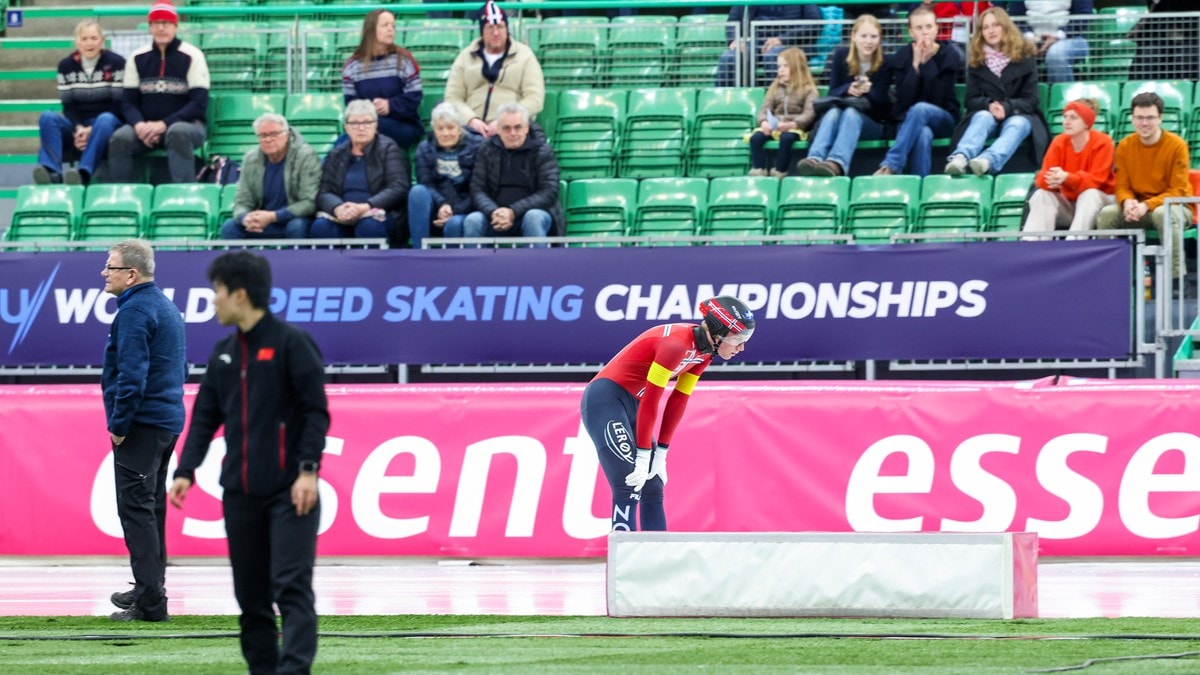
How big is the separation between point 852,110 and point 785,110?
27.7 inches

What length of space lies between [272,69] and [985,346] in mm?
8532

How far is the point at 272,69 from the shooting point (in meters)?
19.0

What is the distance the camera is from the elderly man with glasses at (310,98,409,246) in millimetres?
15484

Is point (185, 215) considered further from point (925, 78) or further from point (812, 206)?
point (925, 78)

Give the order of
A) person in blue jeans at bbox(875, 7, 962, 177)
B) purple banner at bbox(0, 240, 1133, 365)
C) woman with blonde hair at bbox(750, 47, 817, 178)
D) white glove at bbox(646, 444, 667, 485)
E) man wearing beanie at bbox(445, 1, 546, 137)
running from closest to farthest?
white glove at bbox(646, 444, 667, 485), purple banner at bbox(0, 240, 1133, 365), person in blue jeans at bbox(875, 7, 962, 177), woman with blonde hair at bbox(750, 47, 817, 178), man wearing beanie at bbox(445, 1, 546, 137)

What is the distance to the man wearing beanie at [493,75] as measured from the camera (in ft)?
54.9

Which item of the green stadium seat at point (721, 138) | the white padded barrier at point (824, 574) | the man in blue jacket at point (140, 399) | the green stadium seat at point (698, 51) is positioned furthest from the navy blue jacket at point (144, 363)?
the green stadium seat at point (698, 51)

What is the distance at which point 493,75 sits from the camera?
55.1 ft

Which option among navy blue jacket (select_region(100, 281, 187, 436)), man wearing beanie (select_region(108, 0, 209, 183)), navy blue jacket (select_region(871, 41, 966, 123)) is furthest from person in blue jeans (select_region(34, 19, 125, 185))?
navy blue jacket (select_region(100, 281, 187, 436))

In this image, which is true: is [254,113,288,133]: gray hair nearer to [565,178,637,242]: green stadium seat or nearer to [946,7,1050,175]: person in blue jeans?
[565,178,637,242]: green stadium seat

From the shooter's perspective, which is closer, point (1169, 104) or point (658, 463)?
point (658, 463)

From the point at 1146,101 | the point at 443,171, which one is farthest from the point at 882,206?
the point at 443,171

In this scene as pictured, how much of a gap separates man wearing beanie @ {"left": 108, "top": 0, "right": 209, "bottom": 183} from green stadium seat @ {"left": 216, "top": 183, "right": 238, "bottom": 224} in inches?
27.8

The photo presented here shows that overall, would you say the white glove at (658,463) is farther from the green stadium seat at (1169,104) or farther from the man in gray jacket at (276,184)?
the green stadium seat at (1169,104)
